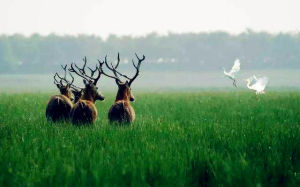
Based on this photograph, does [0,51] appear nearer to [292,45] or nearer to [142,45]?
[142,45]

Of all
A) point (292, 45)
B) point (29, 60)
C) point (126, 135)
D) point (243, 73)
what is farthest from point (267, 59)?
point (126, 135)

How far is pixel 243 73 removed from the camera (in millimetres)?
91875

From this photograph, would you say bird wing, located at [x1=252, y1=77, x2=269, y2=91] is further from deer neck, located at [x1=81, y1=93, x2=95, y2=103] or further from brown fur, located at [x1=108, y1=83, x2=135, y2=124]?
deer neck, located at [x1=81, y1=93, x2=95, y2=103]

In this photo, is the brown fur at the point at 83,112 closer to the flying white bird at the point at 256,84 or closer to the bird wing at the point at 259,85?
the flying white bird at the point at 256,84

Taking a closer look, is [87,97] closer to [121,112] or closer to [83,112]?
[83,112]

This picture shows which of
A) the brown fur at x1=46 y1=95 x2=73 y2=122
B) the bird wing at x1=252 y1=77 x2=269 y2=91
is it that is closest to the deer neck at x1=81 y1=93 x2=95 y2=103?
the brown fur at x1=46 y1=95 x2=73 y2=122

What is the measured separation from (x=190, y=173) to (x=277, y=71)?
94366mm

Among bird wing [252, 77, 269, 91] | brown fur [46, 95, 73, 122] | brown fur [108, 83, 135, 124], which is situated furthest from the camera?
bird wing [252, 77, 269, 91]

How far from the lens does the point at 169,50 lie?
117812 mm

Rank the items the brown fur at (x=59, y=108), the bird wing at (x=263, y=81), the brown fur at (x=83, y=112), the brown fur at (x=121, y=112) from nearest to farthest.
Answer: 1. the brown fur at (x=83, y=112)
2. the brown fur at (x=121, y=112)
3. the brown fur at (x=59, y=108)
4. the bird wing at (x=263, y=81)

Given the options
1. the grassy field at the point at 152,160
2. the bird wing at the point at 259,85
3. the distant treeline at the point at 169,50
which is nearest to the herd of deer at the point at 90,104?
the grassy field at the point at 152,160

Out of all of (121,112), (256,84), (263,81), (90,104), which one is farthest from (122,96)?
(256,84)

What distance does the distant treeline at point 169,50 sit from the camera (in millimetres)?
106000

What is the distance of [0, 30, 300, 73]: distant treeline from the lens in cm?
10600
